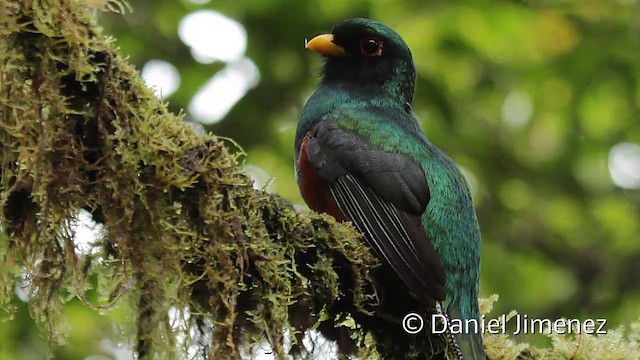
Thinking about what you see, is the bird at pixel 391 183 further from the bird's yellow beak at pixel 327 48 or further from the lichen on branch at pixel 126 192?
the lichen on branch at pixel 126 192

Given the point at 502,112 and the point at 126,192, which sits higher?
the point at 502,112

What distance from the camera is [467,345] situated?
3523mm

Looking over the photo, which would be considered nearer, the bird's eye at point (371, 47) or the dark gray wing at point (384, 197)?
the dark gray wing at point (384, 197)

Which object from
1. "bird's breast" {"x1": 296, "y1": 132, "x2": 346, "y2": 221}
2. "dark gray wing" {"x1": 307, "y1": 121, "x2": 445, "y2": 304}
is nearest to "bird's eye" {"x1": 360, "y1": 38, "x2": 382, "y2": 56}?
"dark gray wing" {"x1": 307, "y1": 121, "x2": 445, "y2": 304}

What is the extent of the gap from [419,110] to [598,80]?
4.90 ft

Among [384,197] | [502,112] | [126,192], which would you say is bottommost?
[126,192]

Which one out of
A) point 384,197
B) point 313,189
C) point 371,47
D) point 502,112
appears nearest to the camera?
point 384,197

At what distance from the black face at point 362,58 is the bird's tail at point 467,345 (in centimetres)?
184

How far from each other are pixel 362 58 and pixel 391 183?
52.1 inches

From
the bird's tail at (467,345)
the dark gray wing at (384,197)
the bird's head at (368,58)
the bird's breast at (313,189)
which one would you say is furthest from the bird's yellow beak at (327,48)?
the bird's tail at (467,345)

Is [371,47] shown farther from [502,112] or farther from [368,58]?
[502,112]

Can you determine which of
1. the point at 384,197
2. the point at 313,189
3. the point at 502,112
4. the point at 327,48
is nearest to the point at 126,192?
the point at 384,197

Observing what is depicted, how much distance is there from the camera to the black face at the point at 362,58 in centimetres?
514

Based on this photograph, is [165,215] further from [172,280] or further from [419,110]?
[419,110]
